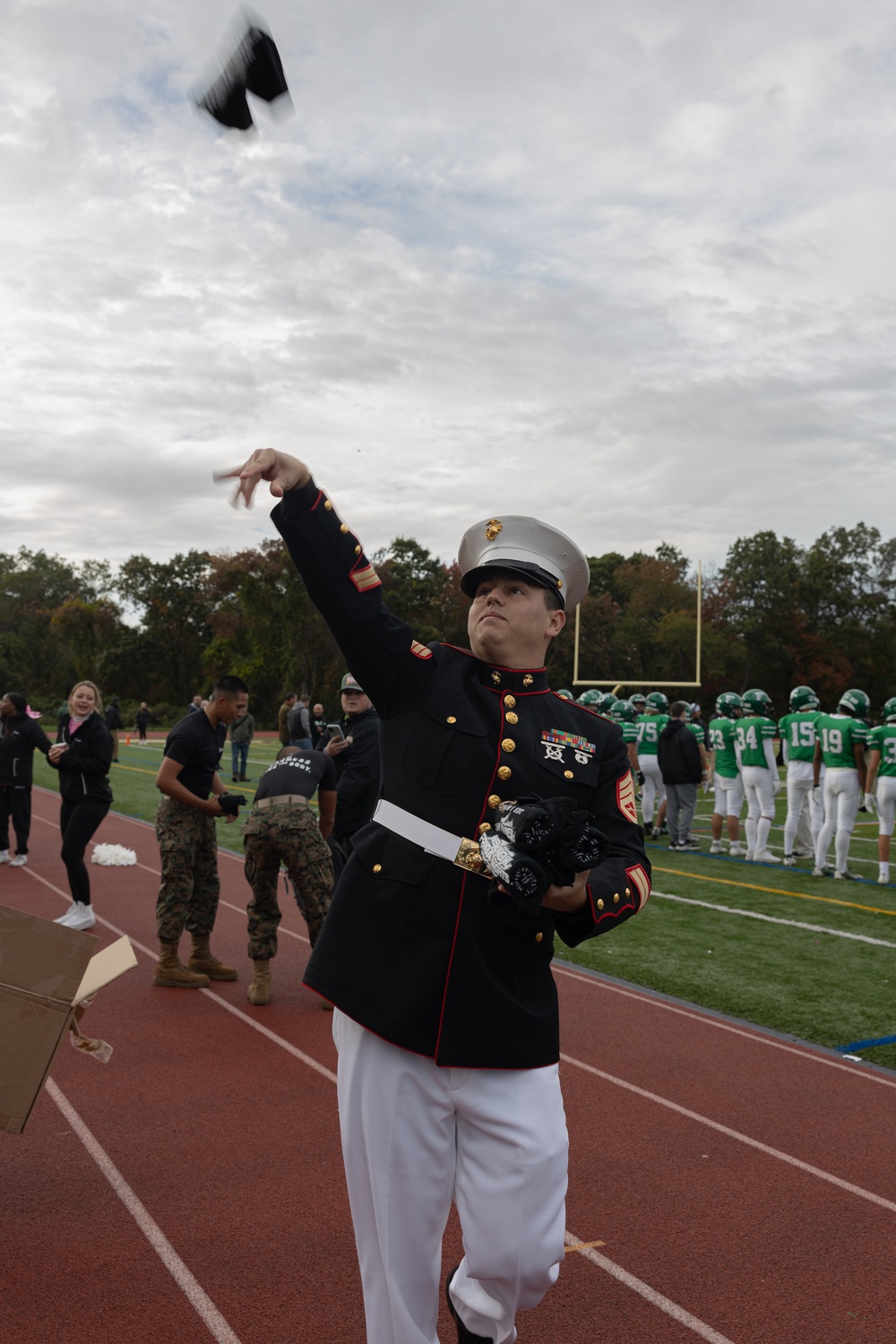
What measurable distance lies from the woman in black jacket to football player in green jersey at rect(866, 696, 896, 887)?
8810mm

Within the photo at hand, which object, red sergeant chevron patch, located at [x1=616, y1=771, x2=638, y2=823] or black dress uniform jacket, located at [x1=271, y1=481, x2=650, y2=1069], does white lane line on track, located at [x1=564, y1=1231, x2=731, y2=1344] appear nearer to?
black dress uniform jacket, located at [x1=271, y1=481, x2=650, y2=1069]

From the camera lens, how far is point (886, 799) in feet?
42.0

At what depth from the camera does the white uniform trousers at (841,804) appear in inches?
504

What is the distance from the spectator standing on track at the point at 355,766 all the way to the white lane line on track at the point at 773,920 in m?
A: 3.91

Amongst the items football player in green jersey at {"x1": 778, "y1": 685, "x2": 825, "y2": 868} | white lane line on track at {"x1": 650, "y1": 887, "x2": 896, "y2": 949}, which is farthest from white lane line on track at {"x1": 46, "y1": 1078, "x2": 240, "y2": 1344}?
football player in green jersey at {"x1": 778, "y1": 685, "x2": 825, "y2": 868}

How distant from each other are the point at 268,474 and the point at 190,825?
16.7 feet

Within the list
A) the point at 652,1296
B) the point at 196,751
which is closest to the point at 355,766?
the point at 196,751

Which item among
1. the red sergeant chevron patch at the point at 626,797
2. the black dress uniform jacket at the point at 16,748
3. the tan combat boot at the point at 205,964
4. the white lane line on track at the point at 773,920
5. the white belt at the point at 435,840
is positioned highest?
the red sergeant chevron patch at the point at 626,797

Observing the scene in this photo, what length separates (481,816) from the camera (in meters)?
2.60

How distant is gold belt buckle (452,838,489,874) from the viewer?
254 cm

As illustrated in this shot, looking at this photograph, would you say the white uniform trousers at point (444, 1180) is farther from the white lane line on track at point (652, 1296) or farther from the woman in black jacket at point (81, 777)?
the woman in black jacket at point (81, 777)

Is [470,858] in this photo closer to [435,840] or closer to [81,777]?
[435,840]

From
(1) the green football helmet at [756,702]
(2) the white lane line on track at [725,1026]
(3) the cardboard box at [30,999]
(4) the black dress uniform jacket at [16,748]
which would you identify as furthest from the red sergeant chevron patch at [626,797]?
(1) the green football helmet at [756,702]

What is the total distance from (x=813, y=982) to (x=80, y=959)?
246 inches
